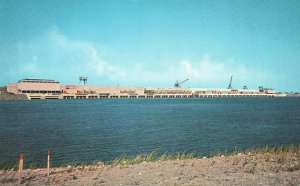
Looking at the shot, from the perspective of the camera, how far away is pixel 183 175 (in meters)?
15.5

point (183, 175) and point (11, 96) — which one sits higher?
point (11, 96)

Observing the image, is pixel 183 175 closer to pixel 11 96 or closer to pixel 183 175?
pixel 183 175

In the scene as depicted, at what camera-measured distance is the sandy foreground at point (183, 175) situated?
46.2 feet

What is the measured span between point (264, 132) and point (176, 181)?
34490 mm

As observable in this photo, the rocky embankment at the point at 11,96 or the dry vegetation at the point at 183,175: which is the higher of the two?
the rocky embankment at the point at 11,96

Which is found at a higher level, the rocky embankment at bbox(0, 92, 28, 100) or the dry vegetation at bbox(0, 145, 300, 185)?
the rocky embankment at bbox(0, 92, 28, 100)

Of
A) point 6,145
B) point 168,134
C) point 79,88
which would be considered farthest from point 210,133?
point 79,88

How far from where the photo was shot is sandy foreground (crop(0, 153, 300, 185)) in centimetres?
1409

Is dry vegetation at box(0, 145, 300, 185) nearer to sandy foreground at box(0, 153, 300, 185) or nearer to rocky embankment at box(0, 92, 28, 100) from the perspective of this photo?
sandy foreground at box(0, 153, 300, 185)

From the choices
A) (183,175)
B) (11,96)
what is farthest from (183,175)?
(11,96)

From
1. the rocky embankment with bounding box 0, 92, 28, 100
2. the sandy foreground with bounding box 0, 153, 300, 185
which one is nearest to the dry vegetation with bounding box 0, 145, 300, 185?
the sandy foreground with bounding box 0, 153, 300, 185

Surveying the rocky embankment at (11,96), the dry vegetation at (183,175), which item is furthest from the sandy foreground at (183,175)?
the rocky embankment at (11,96)

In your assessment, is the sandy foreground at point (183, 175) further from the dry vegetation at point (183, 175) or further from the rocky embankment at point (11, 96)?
the rocky embankment at point (11, 96)

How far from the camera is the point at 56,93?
181750 mm
